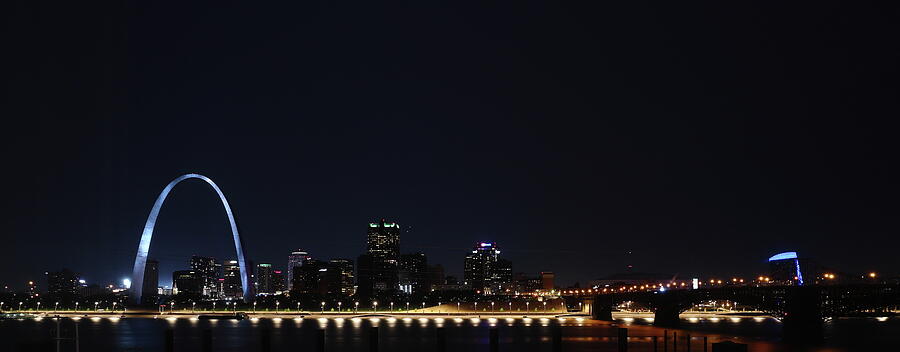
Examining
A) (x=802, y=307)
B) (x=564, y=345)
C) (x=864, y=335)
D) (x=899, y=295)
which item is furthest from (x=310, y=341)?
(x=864, y=335)

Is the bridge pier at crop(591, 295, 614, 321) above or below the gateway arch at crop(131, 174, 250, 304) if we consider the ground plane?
below

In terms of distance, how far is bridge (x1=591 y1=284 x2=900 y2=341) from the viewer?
93.6m

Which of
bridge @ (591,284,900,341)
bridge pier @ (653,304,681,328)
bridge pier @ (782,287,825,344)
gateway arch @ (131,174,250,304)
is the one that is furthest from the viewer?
gateway arch @ (131,174,250,304)

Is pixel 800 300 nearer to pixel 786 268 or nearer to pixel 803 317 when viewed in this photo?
pixel 803 317

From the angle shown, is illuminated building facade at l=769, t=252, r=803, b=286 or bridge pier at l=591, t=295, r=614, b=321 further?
bridge pier at l=591, t=295, r=614, b=321

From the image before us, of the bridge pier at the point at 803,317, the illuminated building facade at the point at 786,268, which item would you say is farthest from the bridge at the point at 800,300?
the illuminated building facade at the point at 786,268

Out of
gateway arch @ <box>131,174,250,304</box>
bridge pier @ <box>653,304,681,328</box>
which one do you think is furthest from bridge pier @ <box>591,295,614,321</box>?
gateway arch @ <box>131,174,250,304</box>

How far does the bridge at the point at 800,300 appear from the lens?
93.6m

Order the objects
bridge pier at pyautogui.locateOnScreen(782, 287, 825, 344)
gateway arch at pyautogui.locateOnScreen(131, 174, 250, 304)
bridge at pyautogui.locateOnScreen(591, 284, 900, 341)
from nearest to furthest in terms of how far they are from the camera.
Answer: bridge pier at pyautogui.locateOnScreen(782, 287, 825, 344) → bridge at pyautogui.locateOnScreen(591, 284, 900, 341) → gateway arch at pyautogui.locateOnScreen(131, 174, 250, 304)

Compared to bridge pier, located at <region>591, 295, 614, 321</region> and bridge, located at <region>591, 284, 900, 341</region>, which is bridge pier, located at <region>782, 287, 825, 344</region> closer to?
bridge, located at <region>591, 284, 900, 341</region>

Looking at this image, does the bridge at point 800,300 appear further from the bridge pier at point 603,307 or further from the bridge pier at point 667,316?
the bridge pier at point 603,307

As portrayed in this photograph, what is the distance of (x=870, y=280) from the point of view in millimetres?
117750

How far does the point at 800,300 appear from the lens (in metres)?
94.2

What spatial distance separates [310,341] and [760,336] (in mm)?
50214
